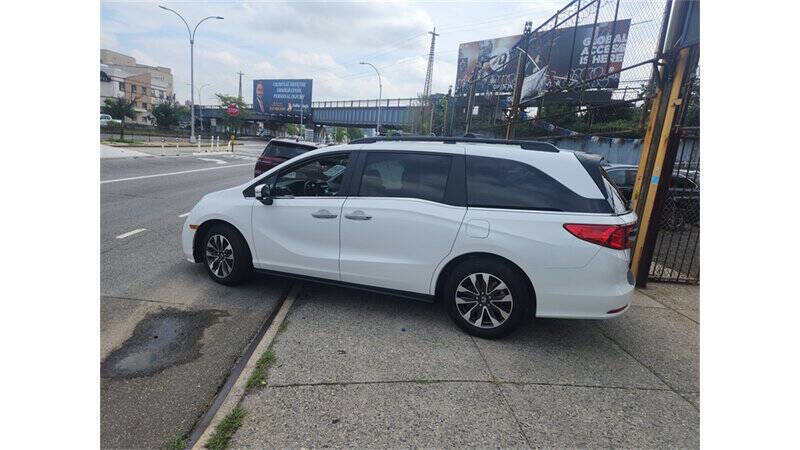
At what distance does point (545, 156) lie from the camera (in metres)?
3.73

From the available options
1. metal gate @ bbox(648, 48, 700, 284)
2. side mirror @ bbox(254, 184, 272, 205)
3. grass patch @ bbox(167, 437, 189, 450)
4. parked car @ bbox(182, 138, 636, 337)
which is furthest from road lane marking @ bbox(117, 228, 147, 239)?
metal gate @ bbox(648, 48, 700, 284)

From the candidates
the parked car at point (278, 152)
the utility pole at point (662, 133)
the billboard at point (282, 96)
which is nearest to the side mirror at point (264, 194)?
the utility pole at point (662, 133)

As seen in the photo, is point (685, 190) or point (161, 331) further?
point (685, 190)

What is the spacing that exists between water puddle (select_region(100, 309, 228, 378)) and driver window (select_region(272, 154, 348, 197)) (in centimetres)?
140

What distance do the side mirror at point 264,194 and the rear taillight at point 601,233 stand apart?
2837 millimetres

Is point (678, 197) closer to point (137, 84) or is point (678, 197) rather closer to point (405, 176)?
point (405, 176)

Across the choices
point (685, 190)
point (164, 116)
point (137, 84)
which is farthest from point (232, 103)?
point (685, 190)

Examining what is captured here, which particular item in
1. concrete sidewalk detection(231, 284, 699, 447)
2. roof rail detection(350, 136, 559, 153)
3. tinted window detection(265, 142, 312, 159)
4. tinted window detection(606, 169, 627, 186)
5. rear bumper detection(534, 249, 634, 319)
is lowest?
concrete sidewalk detection(231, 284, 699, 447)

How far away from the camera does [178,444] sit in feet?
7.96

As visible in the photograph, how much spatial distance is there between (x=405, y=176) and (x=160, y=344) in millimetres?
2500

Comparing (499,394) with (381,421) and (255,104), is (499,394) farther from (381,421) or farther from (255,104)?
(255,104)

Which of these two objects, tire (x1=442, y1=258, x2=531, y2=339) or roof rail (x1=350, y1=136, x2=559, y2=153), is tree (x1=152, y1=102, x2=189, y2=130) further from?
tire (x1=442, y1=258, x2=531, y2=339)

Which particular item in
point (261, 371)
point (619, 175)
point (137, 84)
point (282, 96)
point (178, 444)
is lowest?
point (178, 444)

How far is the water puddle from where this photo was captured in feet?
10.4
